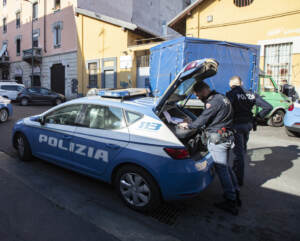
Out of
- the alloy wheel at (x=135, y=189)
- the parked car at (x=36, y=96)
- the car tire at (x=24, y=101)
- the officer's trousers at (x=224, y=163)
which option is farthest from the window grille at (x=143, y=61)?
the alloy wheel at (x=135, y=189)

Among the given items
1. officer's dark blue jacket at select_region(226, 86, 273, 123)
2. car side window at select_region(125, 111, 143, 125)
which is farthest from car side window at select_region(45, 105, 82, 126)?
officer's dark blue jacket at select_region(226, 86, 273, 123)

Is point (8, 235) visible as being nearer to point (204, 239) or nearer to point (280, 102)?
point (204, 239)

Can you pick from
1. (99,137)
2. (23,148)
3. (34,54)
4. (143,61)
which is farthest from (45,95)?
(99,137)

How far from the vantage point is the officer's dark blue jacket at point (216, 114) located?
2.95 m

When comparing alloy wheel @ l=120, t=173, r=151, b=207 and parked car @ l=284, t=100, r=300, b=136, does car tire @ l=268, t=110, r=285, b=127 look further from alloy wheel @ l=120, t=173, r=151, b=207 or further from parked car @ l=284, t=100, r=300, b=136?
alloy wheel @ l=120, t=173, r=151, b=207

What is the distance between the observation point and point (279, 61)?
1266 centimetres

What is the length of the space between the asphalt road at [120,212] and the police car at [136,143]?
1.00 feet

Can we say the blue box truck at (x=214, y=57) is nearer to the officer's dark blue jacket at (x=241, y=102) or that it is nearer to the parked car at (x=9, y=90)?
the officer's dark blue jacket at (x=241, y=102)

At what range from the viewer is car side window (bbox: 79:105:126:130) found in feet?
10.4

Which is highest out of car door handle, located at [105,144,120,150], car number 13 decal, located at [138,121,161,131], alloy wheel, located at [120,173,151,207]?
car number 13 decal, located at [138,121,161,131]

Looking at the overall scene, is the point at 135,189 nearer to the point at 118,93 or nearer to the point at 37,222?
the point at 37,222

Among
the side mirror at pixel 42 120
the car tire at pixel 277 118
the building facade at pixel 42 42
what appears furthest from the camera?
the building facade at pixel 42 42

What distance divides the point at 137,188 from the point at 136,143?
1.93 ft

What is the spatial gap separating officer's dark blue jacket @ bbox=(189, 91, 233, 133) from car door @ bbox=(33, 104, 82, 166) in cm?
196
